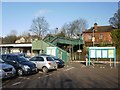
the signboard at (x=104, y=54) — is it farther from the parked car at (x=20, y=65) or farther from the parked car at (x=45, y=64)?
the parked car at (x=20, y=65)

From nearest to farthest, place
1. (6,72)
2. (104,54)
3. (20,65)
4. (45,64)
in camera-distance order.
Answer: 1. (6,72)
2. (20,65)
3. (45,64)
4. (104,54)

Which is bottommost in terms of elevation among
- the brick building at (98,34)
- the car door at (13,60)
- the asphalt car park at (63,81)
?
the asphalt car park at (63,81)

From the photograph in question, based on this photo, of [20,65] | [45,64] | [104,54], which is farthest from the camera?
[104,54]

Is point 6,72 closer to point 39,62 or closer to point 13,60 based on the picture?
point 13,60

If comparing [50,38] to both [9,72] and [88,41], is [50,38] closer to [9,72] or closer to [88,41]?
[88,41]

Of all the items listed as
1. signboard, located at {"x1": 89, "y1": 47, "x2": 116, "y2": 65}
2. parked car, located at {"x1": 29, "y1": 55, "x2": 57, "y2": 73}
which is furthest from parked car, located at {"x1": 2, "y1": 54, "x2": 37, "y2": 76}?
signboard, located at {"x1": 89, "y1": 47, "x2": 116, "y2": 65}

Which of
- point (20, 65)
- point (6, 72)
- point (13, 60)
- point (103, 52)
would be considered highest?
point (103, 52)

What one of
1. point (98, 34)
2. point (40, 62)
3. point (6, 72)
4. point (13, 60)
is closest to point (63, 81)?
point (6, 72)

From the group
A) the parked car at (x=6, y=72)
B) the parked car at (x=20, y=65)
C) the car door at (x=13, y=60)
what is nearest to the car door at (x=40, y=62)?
the parked car at (x=20, y=65)

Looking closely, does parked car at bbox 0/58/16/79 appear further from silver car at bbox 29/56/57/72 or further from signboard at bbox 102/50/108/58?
signboard at bbox 102/50/108/58

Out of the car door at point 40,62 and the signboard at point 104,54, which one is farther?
the signboard at point 104,54

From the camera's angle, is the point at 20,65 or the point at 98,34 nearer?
the point at 20,65

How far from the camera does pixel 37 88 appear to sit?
13.2 m

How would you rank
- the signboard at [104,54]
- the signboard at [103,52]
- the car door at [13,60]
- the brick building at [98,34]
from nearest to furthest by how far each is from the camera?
the car door at [13,60]
the signboard at [103,52]
the signboard at [104,54]
the brick building at [98,34]
